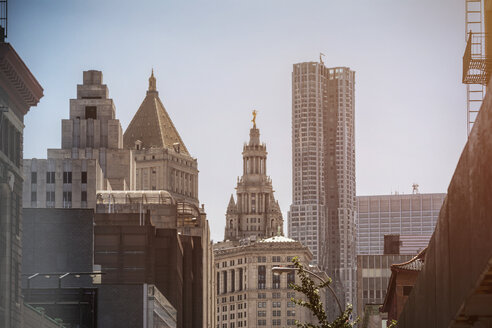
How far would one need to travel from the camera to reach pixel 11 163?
194ft

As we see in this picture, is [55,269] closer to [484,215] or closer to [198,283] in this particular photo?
[198,283]

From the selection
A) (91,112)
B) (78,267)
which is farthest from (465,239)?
(91,112)

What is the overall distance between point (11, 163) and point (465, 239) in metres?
47.5

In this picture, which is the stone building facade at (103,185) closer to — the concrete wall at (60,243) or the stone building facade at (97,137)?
the stone building facade at (97,137)

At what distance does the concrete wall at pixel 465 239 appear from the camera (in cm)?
1197

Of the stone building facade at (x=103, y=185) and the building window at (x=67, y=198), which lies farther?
the stone building facade at (x=103, y=185)

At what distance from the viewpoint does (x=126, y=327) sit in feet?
307

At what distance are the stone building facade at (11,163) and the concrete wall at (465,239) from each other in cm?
3918

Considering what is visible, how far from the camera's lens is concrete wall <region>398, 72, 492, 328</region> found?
12.0m

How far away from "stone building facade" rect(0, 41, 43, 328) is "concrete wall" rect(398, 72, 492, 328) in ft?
129

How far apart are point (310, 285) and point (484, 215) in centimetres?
3043

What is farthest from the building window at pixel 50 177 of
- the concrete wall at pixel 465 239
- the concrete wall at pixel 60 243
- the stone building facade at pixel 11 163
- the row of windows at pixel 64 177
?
the concrete wall at pixel 465 239

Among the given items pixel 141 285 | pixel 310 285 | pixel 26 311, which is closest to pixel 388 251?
pixel 141 285

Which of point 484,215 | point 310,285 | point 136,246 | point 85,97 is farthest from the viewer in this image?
point 85,97
